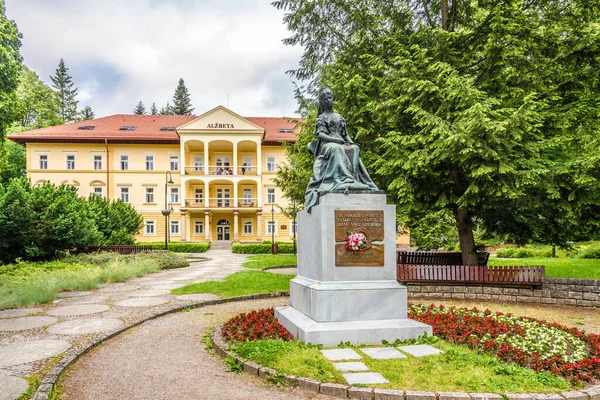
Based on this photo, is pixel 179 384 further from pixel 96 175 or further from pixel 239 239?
pixel 96 175

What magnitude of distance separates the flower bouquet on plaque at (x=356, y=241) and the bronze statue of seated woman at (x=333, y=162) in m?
0.68

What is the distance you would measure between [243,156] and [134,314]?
3771 centimetres

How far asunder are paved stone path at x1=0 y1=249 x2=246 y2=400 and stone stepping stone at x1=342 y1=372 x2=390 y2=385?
324 cm

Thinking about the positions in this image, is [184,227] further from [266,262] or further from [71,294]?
[71,294]

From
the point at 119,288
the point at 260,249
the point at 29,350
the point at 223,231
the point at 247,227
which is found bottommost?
the point at 260,249

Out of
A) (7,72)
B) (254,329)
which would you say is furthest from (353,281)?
(7,72)

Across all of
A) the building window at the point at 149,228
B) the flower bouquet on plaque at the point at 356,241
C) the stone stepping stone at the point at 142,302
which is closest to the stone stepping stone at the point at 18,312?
the stone stepping stone at the point at 142,302

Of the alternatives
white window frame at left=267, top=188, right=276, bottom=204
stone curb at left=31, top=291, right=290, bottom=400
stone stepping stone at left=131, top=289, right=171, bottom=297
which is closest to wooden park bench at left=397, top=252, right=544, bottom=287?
stone curb at left=31, top=291, right=290, bottom=400

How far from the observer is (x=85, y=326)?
7191mm

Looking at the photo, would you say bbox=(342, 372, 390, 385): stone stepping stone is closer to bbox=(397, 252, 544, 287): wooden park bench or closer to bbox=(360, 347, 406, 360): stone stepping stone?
bbox=(360, 347, 406, 360): stone stepping stone

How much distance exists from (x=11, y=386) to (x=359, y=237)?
4472 mm

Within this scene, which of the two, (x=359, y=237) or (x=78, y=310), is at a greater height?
(x=359, y=237)

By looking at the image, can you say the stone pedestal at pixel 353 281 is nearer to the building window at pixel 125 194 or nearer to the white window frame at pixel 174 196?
the white window frame at pixel 174 196

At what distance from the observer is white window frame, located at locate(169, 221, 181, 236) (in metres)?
42.1
